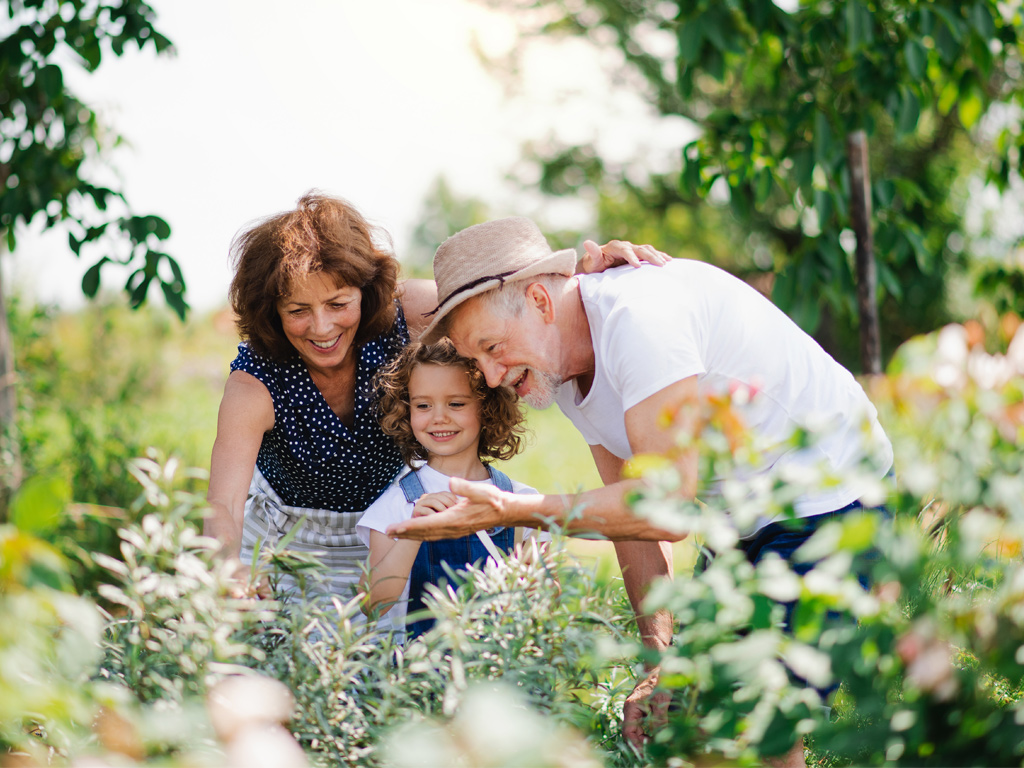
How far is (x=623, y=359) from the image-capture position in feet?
5.50

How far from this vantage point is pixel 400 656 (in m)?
1.37

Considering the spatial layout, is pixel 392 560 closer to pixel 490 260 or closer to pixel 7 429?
pixel 490 260

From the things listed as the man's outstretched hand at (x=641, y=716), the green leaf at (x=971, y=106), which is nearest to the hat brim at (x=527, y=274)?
the man's outstretched hand at (x=641, y=716)

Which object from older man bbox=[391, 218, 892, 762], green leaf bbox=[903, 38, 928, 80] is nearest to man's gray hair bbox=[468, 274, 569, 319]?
older man bbox=[391, 218, 892, 762]

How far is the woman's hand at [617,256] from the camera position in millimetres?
1979

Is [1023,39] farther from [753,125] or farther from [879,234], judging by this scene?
[753,125]

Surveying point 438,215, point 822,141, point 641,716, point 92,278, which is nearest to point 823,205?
point 822,141

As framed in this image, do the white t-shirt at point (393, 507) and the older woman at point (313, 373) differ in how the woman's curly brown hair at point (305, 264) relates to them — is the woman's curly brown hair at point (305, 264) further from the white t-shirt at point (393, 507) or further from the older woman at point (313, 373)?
the white t-shirt at point (393, 507)

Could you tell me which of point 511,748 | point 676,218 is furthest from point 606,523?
point 676,218

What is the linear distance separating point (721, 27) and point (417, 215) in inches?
2250

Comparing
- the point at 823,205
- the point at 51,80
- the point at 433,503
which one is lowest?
the point at 433,503

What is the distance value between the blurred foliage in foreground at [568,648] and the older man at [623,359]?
0.24 metres

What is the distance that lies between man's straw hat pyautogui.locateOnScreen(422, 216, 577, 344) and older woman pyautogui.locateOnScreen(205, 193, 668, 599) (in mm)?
197

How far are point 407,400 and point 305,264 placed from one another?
19.6 inches
